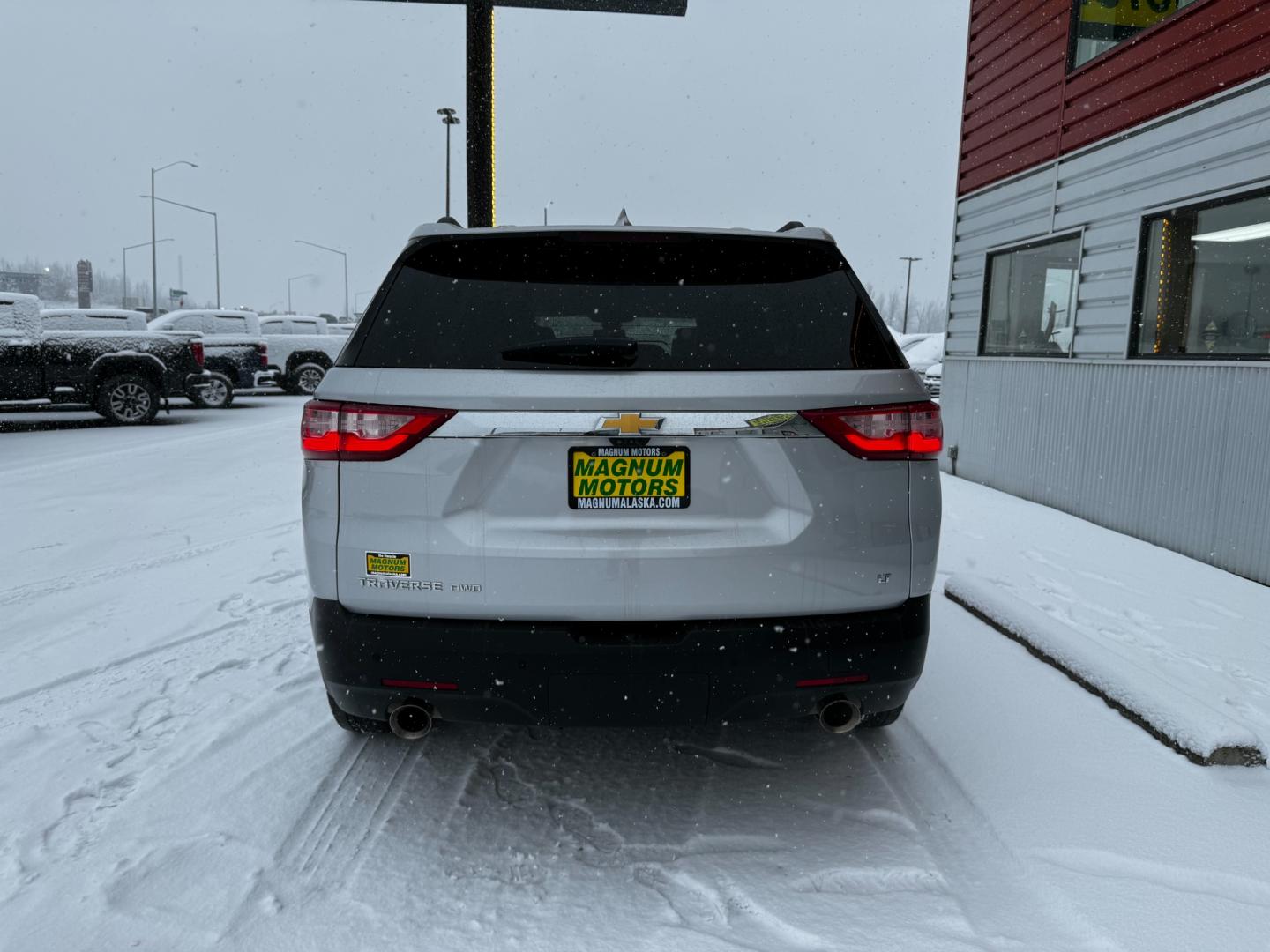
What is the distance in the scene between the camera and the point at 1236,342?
6184 mm

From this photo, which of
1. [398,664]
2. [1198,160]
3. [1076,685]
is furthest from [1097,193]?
[398,664]

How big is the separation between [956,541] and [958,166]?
234 inches

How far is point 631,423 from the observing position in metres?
2.36

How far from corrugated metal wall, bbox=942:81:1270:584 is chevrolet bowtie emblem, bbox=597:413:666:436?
5.24m

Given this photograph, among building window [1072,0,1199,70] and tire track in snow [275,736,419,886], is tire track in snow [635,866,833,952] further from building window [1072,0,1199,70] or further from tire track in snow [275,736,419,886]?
building window [1072,0,1199,70]

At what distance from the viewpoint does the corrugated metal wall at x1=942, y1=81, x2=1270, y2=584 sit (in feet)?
19.6

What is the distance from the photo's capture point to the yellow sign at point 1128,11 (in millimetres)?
7074

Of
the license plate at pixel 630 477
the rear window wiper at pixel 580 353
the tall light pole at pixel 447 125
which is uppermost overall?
the tall light pole at pixel 447 125

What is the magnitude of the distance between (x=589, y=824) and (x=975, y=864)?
3.80 ft

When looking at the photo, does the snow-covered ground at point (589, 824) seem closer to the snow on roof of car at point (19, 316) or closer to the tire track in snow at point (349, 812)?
the tire track in snow at point (349, 812)

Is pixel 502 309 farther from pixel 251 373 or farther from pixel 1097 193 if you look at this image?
pixel 251 373

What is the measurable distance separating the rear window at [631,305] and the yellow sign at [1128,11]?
630cm

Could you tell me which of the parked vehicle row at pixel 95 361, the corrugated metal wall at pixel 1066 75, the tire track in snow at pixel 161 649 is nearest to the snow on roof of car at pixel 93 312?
the parked vehicle row at pixel 95 361

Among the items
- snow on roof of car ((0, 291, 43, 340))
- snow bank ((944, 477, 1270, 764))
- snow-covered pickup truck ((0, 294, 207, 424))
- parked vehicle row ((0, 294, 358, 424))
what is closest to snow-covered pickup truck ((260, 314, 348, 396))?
parked vehicle row ((0, 294, 358, 424))
